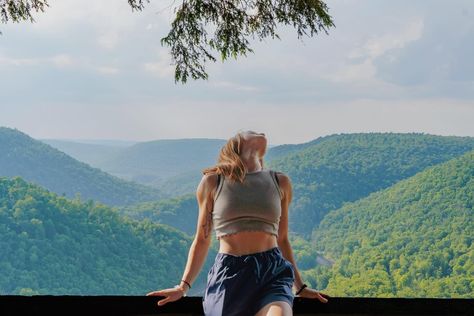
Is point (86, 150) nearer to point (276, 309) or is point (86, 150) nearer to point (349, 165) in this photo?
point (349, 165)

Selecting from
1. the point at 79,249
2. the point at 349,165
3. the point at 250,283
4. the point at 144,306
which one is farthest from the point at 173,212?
the point at 250,283

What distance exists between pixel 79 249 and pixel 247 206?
3008 cm

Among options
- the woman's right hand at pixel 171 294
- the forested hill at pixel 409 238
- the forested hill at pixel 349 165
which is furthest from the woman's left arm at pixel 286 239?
the forested hill at pixel 349 165

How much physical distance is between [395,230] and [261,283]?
102 feet

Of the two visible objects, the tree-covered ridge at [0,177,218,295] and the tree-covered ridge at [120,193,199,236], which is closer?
the tree-covered ridge at [0,177,218,295]

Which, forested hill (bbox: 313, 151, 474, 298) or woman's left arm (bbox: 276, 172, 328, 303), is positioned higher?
woman's left arm (bbox: 276, 172, 328, 303)

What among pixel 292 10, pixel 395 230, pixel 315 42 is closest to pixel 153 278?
pixel 395 230

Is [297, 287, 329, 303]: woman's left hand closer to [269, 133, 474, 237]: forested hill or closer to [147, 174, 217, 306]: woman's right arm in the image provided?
[147, 174, 217, 306]: woman's right arm

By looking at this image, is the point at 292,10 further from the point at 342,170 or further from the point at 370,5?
the point at 370,5

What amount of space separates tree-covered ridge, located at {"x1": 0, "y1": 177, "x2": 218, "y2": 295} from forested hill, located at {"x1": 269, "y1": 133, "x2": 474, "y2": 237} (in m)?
6.85

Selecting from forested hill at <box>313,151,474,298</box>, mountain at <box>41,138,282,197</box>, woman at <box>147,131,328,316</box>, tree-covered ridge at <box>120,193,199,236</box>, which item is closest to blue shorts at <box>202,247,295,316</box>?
woman at <box>147,131,328,316</box>

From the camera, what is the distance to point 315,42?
217 ft

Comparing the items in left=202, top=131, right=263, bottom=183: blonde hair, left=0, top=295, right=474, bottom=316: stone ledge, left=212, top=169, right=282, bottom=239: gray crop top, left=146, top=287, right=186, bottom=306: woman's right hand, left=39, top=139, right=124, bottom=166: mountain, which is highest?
left=39, top=139, right=124, bottom=166: mountain

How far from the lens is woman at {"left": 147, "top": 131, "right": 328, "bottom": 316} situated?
2.04 m
